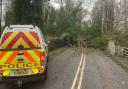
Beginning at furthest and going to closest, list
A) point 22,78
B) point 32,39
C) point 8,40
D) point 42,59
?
point 32,39
point 8,40
point 42,59
point 22,78

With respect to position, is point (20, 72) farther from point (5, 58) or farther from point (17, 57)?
point (5, 58)

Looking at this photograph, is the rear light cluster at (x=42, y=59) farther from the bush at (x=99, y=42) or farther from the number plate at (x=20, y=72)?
the bush at (x=99, y=42)

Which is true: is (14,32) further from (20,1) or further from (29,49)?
(20,1)

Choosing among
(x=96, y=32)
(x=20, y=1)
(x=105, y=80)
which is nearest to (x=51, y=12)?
(x=96, y=32)

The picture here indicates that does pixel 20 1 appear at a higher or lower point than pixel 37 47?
higher

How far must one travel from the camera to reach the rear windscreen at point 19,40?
10.4m

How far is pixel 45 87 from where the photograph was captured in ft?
33.8

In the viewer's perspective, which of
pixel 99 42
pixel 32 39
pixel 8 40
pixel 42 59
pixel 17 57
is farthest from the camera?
pixel 99 42

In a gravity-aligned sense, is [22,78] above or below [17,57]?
below

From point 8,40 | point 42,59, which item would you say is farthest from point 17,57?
point 8,40

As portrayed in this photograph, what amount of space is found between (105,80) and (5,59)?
472 cm

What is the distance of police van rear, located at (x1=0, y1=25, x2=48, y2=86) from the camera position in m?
9.59

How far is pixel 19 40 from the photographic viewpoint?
10.5 metres

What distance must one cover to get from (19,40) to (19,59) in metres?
1.06
